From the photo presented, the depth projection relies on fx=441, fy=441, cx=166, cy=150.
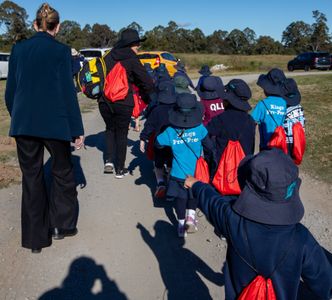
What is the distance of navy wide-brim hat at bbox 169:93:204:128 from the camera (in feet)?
14.8

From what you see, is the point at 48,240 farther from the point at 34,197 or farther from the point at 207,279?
the point at 207,279

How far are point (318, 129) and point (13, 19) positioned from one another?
2280 inches

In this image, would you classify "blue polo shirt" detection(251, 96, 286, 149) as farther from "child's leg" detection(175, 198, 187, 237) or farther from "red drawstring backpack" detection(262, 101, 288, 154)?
"child's leg" detection(175, 198, 187, 237)

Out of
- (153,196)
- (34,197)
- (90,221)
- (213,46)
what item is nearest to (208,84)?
(153,196)

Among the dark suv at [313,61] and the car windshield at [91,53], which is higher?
the car windshield at [91,53]

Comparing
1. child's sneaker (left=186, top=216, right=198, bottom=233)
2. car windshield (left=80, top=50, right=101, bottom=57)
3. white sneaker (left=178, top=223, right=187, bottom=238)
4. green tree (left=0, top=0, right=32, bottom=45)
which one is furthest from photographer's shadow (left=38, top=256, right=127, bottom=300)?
green tree (left=0, top=0, right=32, bottom=45)

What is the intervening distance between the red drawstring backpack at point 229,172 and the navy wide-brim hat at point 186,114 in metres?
0.52

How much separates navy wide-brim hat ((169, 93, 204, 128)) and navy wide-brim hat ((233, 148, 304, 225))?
2.26m

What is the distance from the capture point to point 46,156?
7.69m

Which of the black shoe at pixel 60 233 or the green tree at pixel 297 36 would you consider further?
the green tree at pixel 297 36

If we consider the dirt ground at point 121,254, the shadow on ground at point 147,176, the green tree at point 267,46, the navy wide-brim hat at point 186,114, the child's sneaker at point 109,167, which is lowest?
the green tree at point 267,46

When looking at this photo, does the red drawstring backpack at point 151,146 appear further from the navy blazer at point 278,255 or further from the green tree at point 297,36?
the green tree at point 297,36

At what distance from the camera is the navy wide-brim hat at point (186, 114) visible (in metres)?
4.50

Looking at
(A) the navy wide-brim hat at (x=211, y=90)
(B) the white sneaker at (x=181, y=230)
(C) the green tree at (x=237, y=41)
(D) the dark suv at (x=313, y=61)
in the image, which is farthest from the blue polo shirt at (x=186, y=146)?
(C) the green tree at (x=237, y=41)
